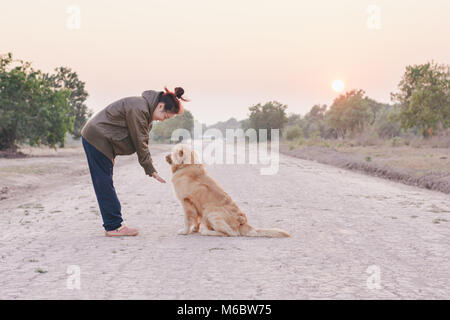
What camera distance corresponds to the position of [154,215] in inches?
319

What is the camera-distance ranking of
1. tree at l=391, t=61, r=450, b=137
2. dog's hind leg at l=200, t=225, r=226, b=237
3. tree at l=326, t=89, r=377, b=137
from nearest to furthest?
1. dog's hind leg at l=200, t=225, r=226, b=237
2. tree at l=391, t=61, r=450, b=137
3. tree at l=326, t=89, r=377, b=137

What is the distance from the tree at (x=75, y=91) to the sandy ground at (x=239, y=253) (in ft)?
136

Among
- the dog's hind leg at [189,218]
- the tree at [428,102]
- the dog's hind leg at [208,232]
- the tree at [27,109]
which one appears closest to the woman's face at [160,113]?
the dog's hind leg at [189,218]

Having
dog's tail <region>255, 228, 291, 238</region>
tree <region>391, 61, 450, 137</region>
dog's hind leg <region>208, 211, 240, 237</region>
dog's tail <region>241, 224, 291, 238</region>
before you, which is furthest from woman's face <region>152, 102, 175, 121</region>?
tree <region>391, 61, 450, 137</region>

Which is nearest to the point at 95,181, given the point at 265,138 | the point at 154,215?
the point at 154,215

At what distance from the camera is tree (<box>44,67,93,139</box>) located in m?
48.2

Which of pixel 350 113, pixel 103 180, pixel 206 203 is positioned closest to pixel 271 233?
pixel 206 203

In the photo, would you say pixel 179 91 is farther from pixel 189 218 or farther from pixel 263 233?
pixel 263 233

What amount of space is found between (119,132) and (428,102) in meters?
43.2

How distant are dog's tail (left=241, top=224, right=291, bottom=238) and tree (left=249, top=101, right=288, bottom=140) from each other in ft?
Result: 256

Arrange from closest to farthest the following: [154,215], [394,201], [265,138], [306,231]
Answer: [306,231]
[154,215]
[394,201]
[265,138]

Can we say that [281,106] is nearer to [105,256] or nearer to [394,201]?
[394,201]

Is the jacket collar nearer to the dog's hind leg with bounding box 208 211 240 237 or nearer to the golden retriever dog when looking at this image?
the golden retriever dog

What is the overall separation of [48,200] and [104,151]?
5080 millimetres
